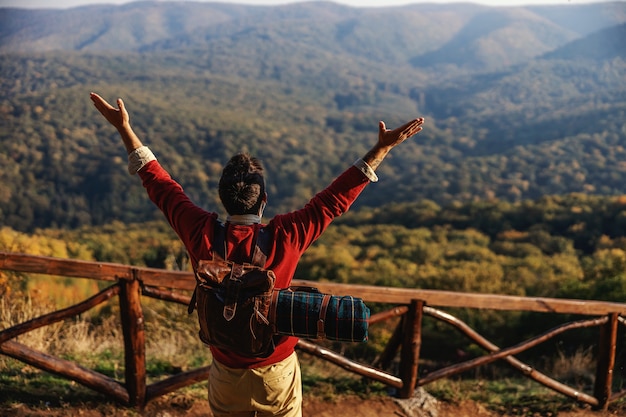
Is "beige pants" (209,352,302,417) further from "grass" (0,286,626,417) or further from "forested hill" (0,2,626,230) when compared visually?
"forested hill" (0,2,626,230)

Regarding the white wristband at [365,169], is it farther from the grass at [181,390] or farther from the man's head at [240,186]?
the grass at [181,390]

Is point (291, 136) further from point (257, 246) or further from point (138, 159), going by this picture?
point (257, 246)

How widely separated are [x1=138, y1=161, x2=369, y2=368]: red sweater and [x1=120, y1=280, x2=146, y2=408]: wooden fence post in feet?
3.97

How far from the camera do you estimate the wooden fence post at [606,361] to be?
347 centimetres

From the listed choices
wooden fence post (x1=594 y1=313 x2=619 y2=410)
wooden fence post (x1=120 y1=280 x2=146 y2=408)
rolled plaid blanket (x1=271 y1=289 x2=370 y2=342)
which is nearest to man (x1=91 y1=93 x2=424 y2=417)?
rolled plaid blanket (x1=271 y1=289 x2=370 y2=342)

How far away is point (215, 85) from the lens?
517 ft

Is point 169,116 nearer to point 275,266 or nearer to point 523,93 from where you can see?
point 523,93

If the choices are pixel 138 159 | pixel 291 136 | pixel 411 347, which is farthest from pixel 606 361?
pixel 291 136

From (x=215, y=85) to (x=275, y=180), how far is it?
84410 millimetres

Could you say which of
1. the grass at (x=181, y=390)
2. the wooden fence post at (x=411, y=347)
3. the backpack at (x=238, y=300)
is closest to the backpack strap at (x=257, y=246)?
the backpack at (x=238, y=300)

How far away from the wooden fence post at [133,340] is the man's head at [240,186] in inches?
55.1

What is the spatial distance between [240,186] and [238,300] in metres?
0.36

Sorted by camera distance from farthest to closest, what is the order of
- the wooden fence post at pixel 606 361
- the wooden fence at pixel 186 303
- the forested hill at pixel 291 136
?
the forested hill at pixel 291 136 → the wooden fence post at pixel 606 361 → the wooden fence at pixel 186 303

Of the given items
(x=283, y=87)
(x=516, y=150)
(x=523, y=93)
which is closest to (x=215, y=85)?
(x=283, y=87)
